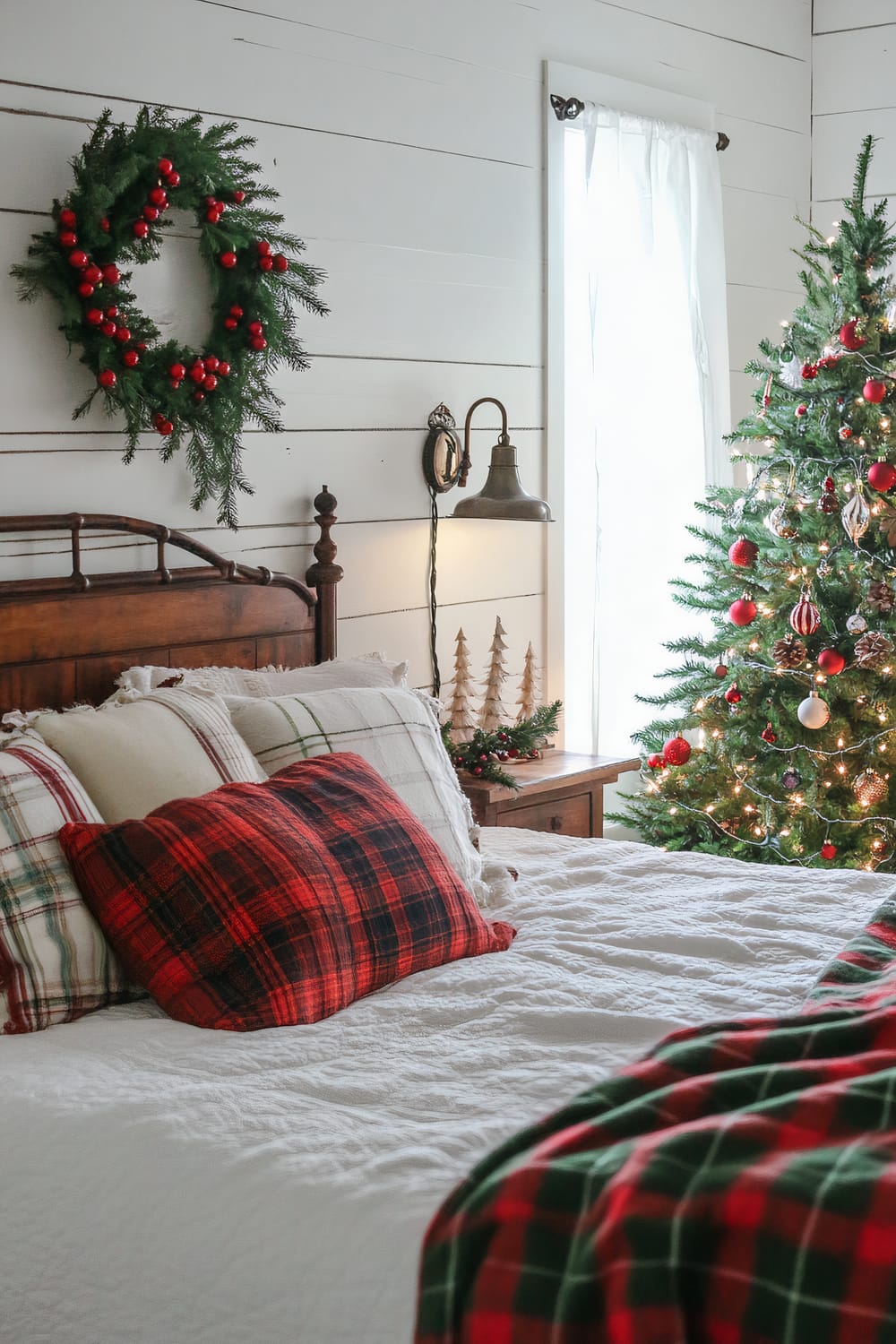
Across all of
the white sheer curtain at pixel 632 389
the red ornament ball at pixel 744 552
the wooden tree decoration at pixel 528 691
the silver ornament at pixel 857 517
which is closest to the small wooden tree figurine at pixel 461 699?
the wooden tree decoration at pixel 528 691

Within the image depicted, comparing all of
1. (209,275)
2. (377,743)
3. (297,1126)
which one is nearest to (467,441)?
(209,275)

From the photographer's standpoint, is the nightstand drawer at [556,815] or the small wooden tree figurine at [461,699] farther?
the small wooden tree figurine at [461,699]

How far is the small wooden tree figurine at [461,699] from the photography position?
127 inches

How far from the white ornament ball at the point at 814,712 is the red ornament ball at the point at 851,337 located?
2.78ft

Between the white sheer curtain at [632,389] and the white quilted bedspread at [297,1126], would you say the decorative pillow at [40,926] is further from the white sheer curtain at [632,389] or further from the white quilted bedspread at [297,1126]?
the white sheer curtain at [632,389]

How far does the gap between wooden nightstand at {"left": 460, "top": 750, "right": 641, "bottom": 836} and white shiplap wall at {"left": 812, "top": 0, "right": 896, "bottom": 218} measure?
2439mm

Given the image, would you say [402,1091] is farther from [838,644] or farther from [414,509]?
[838,644]

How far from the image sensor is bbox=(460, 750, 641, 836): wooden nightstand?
9.69 ft

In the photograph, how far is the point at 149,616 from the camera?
2.49m

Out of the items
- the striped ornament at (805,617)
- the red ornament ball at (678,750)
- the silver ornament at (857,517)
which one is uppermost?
the silver ornament at (857,517)

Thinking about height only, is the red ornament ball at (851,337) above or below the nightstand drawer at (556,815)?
above

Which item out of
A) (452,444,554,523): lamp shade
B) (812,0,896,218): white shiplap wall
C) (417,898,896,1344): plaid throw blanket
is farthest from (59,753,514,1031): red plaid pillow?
(812,0,896,218): white shiplap wall

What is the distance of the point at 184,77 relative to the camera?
8.70ft

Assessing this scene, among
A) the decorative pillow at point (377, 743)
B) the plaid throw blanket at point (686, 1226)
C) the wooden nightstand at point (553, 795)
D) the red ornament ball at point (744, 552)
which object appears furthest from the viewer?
the red ornament ball at point (744, 552)
